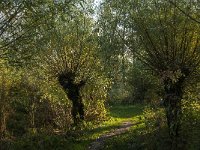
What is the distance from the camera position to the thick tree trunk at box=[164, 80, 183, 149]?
19.6 metres

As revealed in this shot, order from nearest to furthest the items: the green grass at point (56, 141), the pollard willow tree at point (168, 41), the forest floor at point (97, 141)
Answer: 1. the pollard willow tree at point (168, 41)
2. the forest floor at point (97, 141)
3. the green grass at point (56, 141)

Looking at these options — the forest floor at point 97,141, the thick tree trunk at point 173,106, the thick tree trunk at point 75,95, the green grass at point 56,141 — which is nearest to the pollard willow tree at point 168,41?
the thick tree trunk at point 173,106

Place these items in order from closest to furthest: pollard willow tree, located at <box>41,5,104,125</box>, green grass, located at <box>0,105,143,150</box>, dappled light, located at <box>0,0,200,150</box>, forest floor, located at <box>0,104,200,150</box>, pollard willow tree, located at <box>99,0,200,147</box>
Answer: dappled light, located at <box>0,0,200,150</box> → pollard willow tree, located at <box>99,0,200,147</box> → forest floor, located at <box>0,104,200,150</box> → green grass, located at <box>0,105,143,150</box> → pollard willow tree, located at <box>41,5,104,125</box>

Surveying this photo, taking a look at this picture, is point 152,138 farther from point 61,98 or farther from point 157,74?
point 61,98

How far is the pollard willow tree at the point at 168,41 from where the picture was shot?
770 inches

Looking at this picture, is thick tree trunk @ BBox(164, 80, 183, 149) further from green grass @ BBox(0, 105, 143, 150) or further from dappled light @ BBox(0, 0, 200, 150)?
green grass @ BBox(0, 105, 143, 150)

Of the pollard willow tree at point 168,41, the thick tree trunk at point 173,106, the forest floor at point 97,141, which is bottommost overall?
the forest floor at point 97,141

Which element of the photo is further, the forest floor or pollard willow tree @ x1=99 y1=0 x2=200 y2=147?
the forest floor

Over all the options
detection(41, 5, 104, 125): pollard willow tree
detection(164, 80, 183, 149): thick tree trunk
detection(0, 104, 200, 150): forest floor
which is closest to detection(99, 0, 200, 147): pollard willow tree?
detection(164, 80, 183, 149): thick tree trunk

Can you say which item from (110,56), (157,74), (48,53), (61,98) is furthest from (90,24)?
(157,74)

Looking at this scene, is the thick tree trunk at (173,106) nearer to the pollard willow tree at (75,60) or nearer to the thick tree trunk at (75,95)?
the pollard willow tree at (75,60)

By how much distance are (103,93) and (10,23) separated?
19.6m

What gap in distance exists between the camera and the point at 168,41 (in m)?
19.9

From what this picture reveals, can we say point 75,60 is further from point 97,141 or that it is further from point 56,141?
point 56,141
